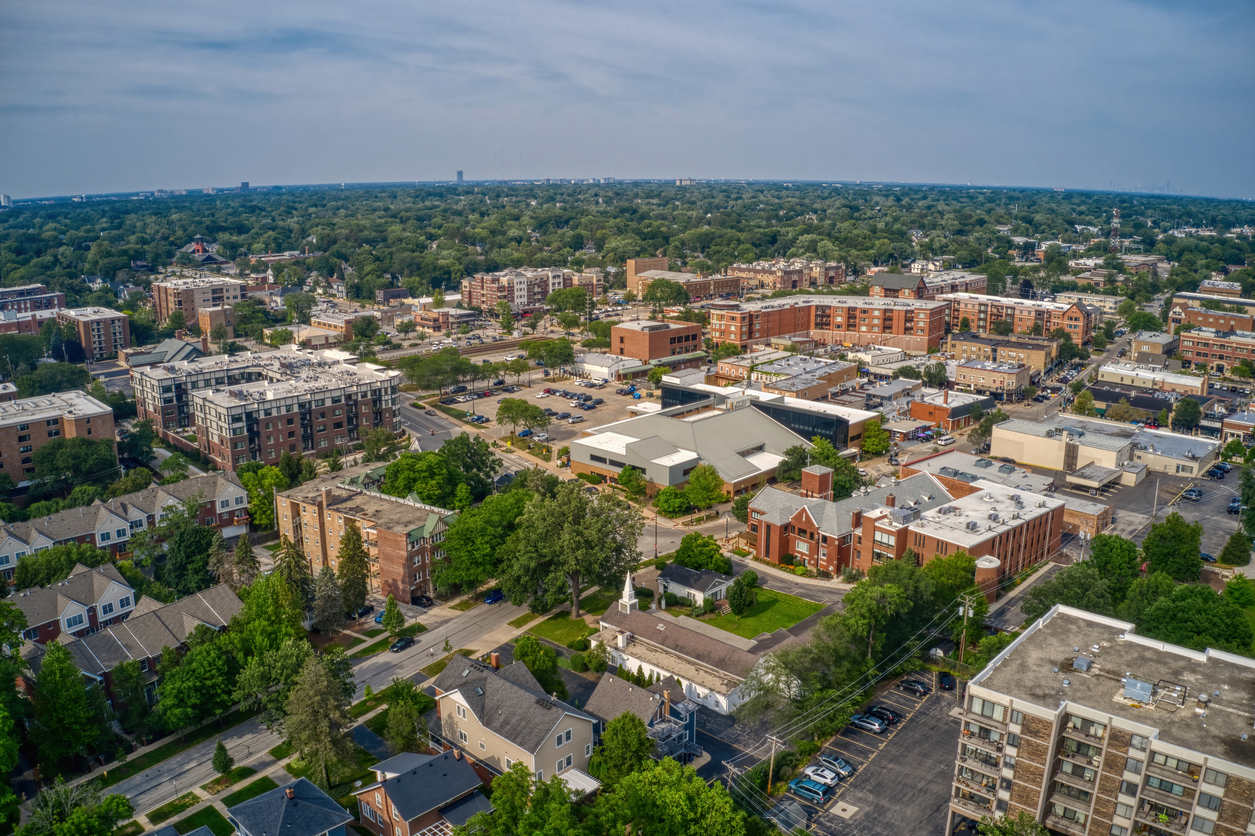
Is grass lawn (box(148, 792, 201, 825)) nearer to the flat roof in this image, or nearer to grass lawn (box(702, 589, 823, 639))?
grass lawn (box(702, 589, 823, 639))

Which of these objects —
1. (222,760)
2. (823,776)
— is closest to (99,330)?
(222,760)

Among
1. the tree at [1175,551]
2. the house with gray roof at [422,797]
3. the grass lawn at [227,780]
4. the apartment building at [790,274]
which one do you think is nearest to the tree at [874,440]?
the tree at [1175,551]

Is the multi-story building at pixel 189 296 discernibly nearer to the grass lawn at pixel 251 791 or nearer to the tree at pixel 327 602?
the tree at pixel 327 602

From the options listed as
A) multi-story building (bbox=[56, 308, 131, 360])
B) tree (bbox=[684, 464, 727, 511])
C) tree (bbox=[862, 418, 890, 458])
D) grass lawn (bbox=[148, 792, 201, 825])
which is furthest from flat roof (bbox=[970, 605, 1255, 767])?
multi-story building (bbox=[56, 308, 131, 360])

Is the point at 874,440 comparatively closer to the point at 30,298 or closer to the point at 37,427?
the point at 37,427

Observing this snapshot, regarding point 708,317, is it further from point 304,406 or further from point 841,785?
point 841,785
